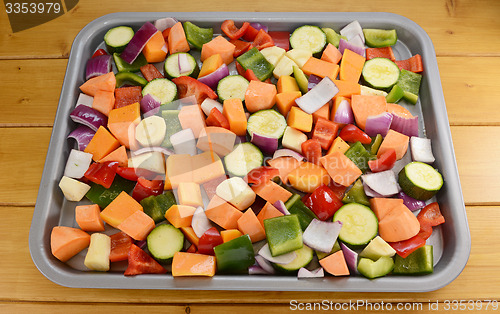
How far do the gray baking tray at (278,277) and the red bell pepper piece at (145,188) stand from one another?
0.27 m

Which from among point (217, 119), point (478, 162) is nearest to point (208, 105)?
point (217, 119)

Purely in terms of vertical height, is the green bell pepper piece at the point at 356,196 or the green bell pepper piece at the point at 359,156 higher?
the green bell pepper piece at the point at 359,156

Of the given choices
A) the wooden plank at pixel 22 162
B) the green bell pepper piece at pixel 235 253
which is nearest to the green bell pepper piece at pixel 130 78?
the wooden plank at pixel 22 162

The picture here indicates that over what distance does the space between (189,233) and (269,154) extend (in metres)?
0.46

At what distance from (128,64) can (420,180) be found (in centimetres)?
132

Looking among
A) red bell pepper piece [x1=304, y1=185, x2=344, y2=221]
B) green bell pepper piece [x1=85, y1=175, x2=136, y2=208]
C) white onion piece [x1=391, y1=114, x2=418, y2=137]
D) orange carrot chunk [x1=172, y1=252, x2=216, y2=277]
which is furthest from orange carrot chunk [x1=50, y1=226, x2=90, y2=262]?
white onion piece [x1=391, y1=114, x2=418, y2=137]

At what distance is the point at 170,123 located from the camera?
5.97 feet

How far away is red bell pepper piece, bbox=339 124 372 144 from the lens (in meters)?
1.78

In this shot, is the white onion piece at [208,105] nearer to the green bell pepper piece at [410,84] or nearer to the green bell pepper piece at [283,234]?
the green bell pepper piece at [283,234]

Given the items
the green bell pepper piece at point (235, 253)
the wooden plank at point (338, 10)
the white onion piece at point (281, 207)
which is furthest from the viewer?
the wooden plank at point (338, 10)

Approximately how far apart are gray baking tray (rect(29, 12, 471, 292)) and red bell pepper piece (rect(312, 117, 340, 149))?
15.6 inches

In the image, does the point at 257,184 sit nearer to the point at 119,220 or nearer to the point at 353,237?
the point at 353,237

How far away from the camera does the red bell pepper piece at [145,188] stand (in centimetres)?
166

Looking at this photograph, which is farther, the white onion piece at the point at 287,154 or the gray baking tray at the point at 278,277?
the white onion piece at the point at 287,154
